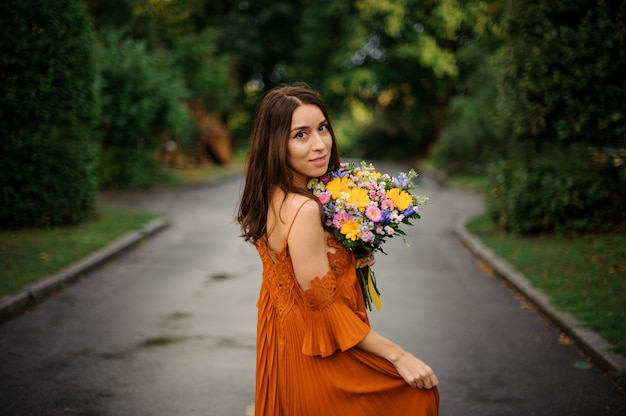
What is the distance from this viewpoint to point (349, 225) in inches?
96.8

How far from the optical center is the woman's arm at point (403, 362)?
92.5 inches

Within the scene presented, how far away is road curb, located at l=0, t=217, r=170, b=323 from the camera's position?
654 centimetres

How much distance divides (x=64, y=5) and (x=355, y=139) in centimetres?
3493

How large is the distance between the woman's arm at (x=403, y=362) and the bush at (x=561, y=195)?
757 cm

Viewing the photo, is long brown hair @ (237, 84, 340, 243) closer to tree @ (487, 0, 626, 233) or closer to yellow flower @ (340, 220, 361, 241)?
yellow flower @ (340, 220, 361, 241)

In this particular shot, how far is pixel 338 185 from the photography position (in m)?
2.62

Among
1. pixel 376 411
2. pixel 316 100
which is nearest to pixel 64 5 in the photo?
pixel 316 100

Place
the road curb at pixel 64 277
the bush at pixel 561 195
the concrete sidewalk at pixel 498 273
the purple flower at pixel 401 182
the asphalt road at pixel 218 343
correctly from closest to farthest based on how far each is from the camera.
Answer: the purple flower at pixel 401 182 < the asphalt road at pixel 218 343 < the concrete sidewalk at pixel 498 273 < the road curb at pixel 64 277 < the bush at pixel 561 195

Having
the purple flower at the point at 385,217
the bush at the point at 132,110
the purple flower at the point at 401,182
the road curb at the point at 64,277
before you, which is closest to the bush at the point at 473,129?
the bush at the point at 132,110

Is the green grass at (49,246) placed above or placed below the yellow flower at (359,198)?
below

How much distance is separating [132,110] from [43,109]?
6501 millimetres

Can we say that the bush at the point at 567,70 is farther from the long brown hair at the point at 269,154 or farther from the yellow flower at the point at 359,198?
the long brown hair at the point at 269,154

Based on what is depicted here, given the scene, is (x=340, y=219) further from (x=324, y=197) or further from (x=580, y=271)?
(x=580, y=271)

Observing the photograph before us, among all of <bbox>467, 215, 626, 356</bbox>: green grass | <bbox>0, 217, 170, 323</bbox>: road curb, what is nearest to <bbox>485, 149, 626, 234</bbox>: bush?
<bbox>467, 215, 626, 356</bbox>: green grass
